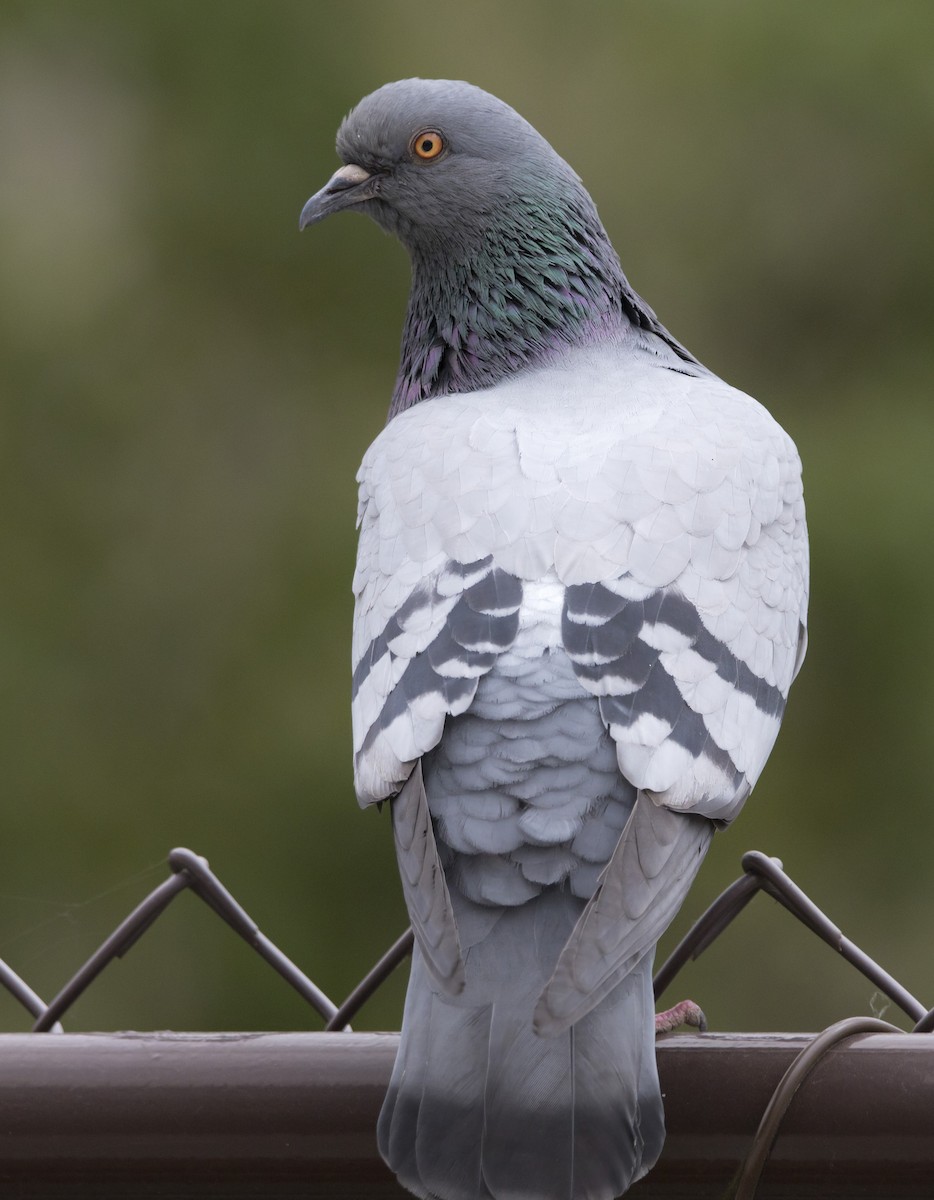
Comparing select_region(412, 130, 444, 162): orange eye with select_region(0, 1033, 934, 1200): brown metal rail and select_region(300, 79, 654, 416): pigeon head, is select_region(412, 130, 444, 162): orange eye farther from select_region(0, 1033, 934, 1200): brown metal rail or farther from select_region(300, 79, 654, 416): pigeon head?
select_region(0, 1033, 934, 1200): brown metal rail

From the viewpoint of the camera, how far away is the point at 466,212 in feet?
9.74

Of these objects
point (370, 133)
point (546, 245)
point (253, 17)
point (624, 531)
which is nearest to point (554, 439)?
point (624, 531)

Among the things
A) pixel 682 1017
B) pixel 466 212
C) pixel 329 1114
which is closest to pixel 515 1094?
pixel 329 1114

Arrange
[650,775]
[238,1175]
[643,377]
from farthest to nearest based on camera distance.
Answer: [643,377] < [650,775] < [238,1175]

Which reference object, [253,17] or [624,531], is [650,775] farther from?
[253,17]

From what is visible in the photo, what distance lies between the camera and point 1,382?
6.38m

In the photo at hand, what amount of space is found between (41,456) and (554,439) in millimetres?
4432

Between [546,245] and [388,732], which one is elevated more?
[546,245]

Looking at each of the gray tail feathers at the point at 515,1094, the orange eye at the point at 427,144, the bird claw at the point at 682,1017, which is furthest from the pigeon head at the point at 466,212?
the gray tail feathers at the point at 515,1094

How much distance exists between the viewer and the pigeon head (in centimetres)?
289

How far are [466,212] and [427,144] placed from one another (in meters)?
0.14

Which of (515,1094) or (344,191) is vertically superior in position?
(344,191)

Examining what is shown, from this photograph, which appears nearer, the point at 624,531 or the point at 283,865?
the point at 624,531

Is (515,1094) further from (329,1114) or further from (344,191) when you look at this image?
(344,191)
